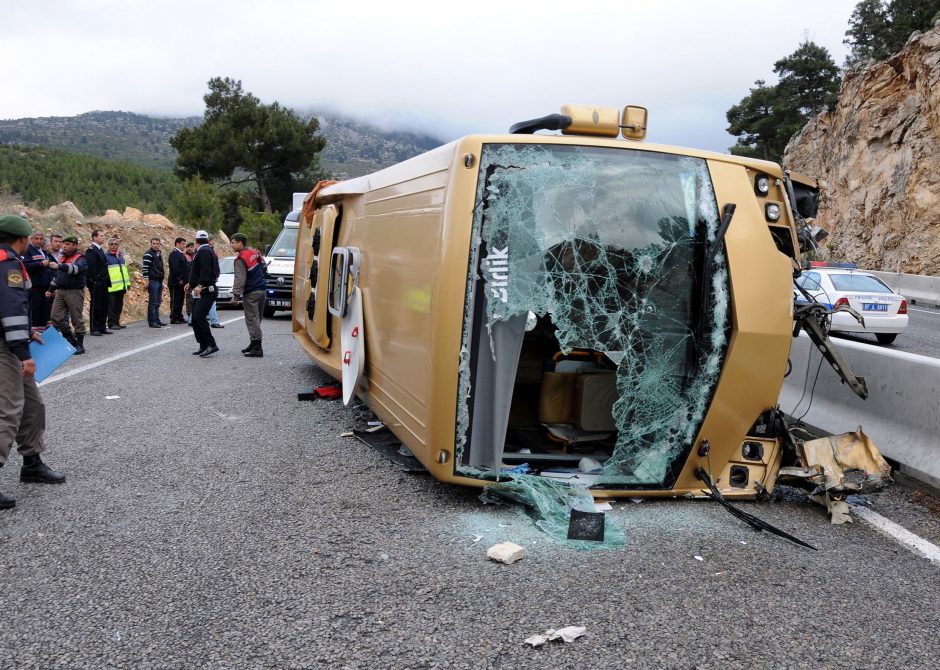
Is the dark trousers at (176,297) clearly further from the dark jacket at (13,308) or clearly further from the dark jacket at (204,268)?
the dark jacket at (13,308)

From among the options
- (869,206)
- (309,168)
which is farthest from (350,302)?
(309,168)

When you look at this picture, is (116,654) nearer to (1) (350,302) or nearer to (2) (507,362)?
(2) (507,362)

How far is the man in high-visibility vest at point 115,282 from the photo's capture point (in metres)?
14.0

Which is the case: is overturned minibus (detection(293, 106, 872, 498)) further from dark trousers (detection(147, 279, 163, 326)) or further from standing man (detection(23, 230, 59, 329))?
dark trousers (detection(147, 279, 163, 326))

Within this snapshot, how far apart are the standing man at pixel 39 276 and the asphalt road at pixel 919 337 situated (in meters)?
12.1

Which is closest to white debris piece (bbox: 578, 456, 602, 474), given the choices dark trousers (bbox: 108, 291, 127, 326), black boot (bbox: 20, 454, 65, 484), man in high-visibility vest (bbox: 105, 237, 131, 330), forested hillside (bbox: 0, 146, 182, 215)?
black boot (bbox: 20, 454, 65, 484)

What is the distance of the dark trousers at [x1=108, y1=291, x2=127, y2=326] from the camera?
14592mm

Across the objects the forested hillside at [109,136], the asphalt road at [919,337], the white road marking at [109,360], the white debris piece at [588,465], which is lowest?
the white road marking at [109,360]

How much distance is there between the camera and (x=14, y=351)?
15.0 feet

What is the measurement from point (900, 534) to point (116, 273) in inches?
537

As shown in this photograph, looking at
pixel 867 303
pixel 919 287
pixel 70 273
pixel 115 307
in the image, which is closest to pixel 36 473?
pixel 70 273

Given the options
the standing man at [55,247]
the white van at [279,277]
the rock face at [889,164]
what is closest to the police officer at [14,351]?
the standing man at [55,247]

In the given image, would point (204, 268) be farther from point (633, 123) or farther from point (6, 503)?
point (633, 123)

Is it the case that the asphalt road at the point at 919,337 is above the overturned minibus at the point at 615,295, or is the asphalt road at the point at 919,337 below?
below
